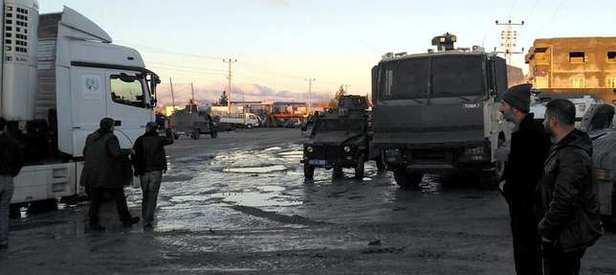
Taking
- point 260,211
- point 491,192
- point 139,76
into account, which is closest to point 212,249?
point 260,211

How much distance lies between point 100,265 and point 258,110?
112 m

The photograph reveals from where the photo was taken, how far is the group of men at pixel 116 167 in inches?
435

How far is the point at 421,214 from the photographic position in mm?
11883

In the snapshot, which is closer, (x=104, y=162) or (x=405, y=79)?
(x=104, y=162)

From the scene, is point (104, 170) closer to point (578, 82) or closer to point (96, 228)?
point (96, 228)

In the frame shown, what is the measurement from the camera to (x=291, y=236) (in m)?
9.81

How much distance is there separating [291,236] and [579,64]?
242ft

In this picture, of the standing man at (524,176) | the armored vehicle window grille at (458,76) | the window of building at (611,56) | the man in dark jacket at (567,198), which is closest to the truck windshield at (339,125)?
the armored vehicle window grille at (458,76)

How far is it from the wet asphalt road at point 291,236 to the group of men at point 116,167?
0.38m

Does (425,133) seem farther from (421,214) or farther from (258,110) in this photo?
(258,110)

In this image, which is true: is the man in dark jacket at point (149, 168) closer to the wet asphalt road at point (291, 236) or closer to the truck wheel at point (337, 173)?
the wet asphalt road at point (291, 236)

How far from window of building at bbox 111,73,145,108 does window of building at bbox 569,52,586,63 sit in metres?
70.5

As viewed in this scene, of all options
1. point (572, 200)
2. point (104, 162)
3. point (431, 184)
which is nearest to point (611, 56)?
point (431, 184)

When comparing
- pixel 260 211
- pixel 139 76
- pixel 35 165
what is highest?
pixel 139 76
